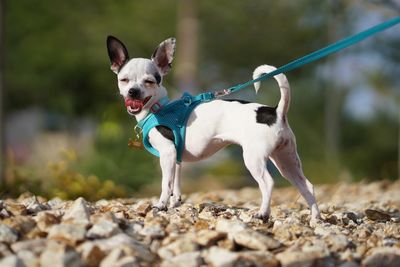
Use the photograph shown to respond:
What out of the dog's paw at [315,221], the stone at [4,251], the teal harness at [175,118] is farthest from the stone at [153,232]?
the dog's paw at [315,221]

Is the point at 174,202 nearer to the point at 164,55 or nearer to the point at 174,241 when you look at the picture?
the point at 164,55

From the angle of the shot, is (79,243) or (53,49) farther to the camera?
(53,49)

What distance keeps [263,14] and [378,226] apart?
16789 millimetres

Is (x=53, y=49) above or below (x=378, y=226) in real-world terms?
above

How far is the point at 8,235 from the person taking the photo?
12.0ft

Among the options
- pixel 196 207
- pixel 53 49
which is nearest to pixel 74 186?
pixel 196 207

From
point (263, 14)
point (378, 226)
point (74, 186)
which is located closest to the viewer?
point (378, 226)

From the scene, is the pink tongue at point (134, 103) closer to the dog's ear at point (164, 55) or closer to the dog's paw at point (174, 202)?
the dog's ear at point (164, 55)

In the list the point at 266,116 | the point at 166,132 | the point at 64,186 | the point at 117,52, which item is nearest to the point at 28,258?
the point at 166,132

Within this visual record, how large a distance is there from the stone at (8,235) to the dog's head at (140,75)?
141cm

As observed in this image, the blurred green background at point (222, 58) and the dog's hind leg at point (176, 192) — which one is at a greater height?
the blurred green background at point (222, 58)

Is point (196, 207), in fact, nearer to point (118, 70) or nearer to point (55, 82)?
point (118, 70)

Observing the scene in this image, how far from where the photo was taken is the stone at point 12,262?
10.6 ft

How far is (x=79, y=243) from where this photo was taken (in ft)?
11.7
